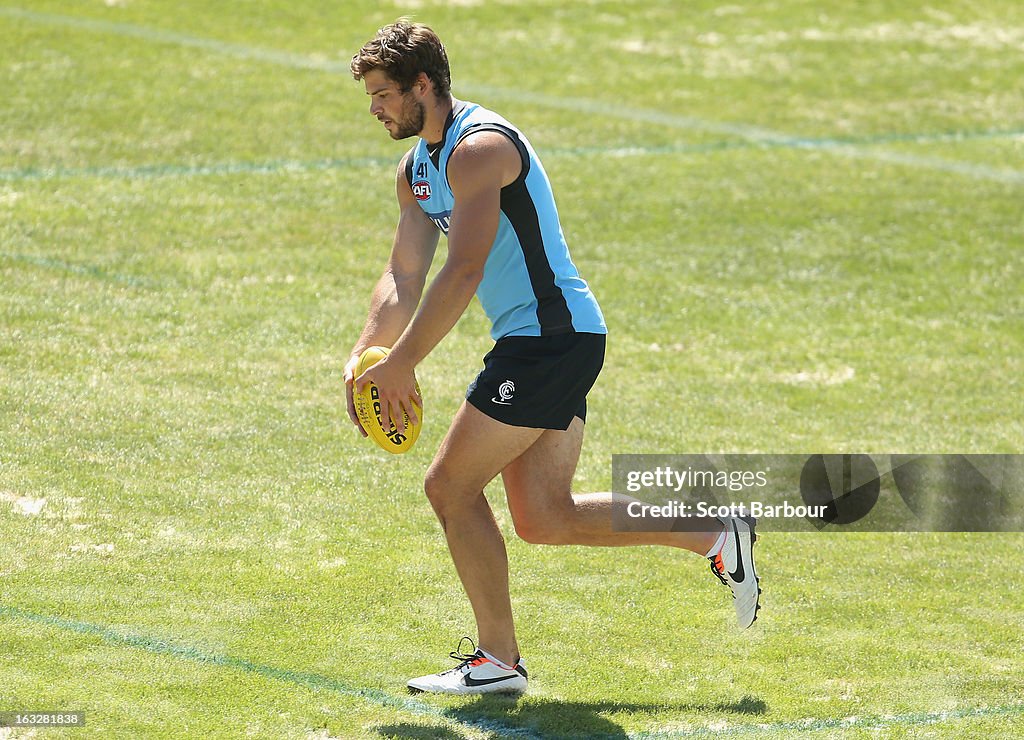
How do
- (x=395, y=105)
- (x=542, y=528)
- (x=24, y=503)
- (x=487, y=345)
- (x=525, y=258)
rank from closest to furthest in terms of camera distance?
1. (x=395, y=105)
2. (x=525, y=258)
3. (x=542, y=528)
4. (x=24, y=503)
5. (x=487, y=345)

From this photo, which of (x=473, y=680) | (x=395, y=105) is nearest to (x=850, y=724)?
(x=473, y=680)

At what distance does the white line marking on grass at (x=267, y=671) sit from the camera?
174 inches

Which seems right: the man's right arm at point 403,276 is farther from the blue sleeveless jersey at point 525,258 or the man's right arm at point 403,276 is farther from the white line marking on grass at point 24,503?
the white line marking on grass at point 24,503

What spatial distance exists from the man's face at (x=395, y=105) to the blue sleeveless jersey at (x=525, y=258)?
0.37 feet

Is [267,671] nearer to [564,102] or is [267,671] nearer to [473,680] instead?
[473,680]

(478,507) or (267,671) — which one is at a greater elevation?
(478,507)

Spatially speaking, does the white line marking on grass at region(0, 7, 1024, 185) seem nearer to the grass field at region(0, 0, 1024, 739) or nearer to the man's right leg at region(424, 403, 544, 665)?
the grass field at region(0, 0, 1024, 739)

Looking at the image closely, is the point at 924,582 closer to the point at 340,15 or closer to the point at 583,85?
→ the point at 583,85

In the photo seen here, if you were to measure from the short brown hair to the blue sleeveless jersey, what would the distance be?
0.65 ft

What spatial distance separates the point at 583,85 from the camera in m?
12.6

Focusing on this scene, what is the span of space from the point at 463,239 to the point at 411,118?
0.47 meters

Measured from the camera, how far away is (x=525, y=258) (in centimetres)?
450

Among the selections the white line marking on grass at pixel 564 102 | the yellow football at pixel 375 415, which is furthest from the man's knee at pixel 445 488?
the white line marking on grass at pixel 564 102

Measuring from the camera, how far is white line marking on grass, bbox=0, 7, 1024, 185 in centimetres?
1146
